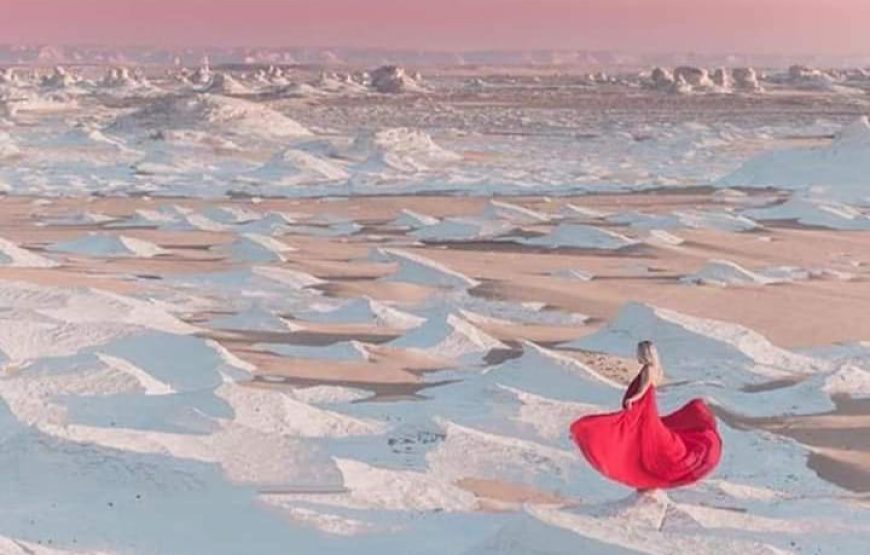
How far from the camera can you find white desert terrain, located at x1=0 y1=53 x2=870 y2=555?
8.89 metres

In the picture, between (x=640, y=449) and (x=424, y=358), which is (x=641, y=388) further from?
(x=424, y=358)

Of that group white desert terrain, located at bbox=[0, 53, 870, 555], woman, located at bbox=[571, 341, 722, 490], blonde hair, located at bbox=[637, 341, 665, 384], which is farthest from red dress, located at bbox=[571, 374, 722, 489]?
white desert terrain, located at bbox=[0, 53, 870, 555]

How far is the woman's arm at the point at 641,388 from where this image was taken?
845 centimetres

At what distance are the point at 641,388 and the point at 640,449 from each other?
1.18 feet

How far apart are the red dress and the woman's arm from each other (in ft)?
0.06

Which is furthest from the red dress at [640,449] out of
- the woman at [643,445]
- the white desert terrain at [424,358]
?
the white desert terrain at [424,358]

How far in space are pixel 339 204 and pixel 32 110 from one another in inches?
2127

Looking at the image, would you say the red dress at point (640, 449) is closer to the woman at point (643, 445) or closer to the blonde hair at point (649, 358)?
Result: the woman at point (643, 445)

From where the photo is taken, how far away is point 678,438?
8.66m

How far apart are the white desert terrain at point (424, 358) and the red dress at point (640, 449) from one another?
246 millimetres

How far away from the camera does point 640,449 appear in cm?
841

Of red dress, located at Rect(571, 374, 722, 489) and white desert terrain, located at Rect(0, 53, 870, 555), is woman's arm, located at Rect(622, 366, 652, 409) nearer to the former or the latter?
red dress, located at Rect(571, 374, 722, 489)

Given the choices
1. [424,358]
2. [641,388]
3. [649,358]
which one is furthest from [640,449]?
[424,358]

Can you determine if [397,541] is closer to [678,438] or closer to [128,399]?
[678,438]
